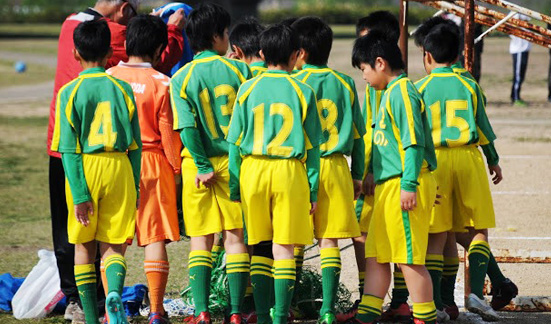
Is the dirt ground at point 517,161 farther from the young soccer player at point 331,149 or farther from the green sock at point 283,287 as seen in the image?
the green sock at point 283,287

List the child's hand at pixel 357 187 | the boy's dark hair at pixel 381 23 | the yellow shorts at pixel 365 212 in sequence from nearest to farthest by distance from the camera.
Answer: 1. the child's hand at pixel 357 187
2. the yellow shorts at pixel 365 212
3. the boy's dark hair at pixel 381 23

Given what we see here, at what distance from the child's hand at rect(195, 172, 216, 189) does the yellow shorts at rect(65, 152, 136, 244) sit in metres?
0.41

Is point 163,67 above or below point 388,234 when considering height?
above

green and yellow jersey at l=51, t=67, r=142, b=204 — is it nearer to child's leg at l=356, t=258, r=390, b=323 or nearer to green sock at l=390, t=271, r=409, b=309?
child's leg at l=356, t=258, r=390, b=323

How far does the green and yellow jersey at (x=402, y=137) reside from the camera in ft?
18.7

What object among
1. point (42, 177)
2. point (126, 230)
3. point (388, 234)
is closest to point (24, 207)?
point (42, 177)

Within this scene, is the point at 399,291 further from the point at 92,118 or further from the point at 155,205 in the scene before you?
the point at 92,118

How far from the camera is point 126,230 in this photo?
5.93m

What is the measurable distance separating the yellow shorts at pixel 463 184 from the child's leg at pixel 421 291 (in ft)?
1.92

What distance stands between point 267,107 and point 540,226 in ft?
15.3

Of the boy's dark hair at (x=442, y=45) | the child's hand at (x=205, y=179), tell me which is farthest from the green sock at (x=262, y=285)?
the boy's dark hair at (x=442, y=45)

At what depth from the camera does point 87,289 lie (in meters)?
5.95

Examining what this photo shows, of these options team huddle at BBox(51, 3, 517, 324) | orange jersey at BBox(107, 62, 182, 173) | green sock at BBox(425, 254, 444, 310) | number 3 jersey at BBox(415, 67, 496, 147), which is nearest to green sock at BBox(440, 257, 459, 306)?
team huddle at BBox(51, 3, 517, 324)

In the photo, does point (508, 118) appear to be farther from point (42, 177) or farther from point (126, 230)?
point (126, 230)
